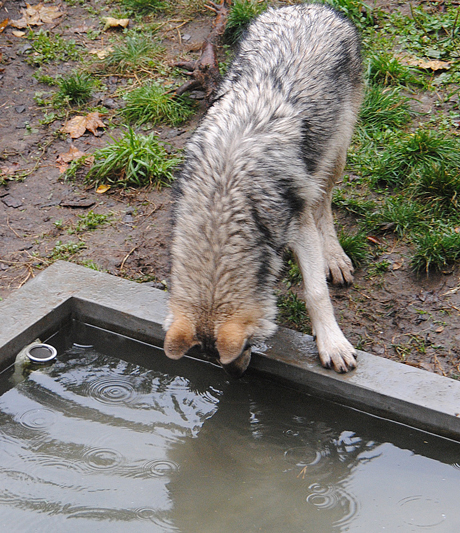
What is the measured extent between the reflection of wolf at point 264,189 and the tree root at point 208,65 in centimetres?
151

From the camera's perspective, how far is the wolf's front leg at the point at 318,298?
4.25 meters

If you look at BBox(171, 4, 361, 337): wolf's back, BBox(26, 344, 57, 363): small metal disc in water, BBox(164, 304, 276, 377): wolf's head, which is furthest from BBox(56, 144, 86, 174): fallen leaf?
BBox(164, 304, 276, 377): wolf's head

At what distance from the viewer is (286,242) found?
443 cm

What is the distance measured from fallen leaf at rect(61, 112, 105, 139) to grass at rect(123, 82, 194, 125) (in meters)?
0.33

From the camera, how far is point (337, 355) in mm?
4191

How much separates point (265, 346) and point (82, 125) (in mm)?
3994

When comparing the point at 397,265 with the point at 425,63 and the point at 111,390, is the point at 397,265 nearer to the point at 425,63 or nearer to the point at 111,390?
the point at 111,390

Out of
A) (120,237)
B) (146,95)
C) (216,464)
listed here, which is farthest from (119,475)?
(146,95)

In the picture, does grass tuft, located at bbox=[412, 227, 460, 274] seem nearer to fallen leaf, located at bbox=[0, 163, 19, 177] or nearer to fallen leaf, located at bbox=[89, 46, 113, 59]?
fallen leaf, located at bbox=[0, 163, 19, 177]

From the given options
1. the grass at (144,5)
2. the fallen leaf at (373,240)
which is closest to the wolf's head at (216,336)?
the fallen leaf at (373,240)

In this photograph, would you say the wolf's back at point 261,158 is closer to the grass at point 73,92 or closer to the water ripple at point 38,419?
the water ripple at point 38,419

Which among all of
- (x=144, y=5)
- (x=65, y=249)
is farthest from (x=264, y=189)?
(x=144, y=5)

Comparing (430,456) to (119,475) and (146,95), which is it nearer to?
(119,475)

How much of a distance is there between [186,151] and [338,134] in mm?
1333
